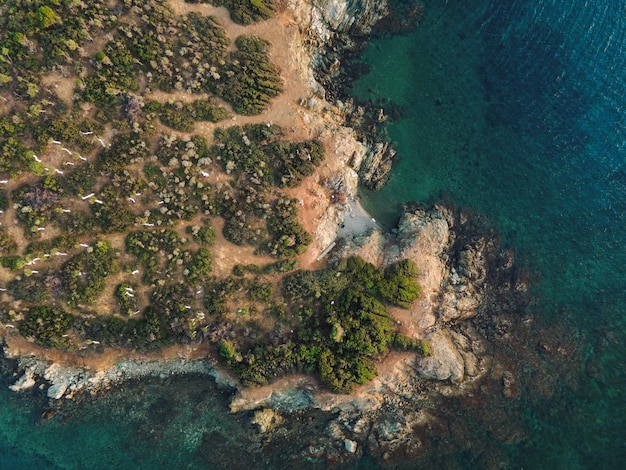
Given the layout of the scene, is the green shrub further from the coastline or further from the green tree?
the green tree

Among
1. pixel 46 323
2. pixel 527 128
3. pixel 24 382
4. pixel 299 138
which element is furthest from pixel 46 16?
pixel 527 128

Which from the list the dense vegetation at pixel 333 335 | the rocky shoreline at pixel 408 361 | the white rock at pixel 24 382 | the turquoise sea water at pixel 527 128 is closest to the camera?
the dense vegetation at pixel 333 335

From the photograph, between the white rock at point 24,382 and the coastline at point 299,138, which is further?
the coastline at point 299,138

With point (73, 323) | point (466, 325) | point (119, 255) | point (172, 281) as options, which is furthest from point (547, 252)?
point (73, 323)

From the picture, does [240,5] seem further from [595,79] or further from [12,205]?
[595,79]

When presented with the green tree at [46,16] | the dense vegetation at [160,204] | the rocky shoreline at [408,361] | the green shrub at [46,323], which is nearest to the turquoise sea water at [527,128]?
the rocky shoreline at [408,361]

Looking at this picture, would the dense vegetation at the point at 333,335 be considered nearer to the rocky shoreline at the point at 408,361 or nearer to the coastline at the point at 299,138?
the rocky shoreline at the point at 408,361

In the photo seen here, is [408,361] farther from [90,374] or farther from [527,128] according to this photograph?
[90,374]
